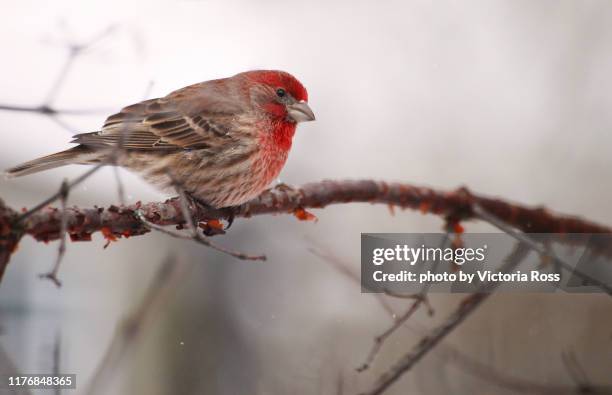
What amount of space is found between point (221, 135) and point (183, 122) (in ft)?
0.64

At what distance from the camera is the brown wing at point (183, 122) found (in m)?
3.44

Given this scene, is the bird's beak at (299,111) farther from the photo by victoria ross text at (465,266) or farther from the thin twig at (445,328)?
the thin twig at (445,328)

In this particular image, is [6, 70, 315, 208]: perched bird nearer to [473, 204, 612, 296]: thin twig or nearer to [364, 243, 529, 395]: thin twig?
[473, 204, 612, 296]: thin twig

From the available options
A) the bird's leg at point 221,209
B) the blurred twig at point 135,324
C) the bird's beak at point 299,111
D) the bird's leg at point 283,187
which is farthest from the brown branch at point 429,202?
the blurred twig at point 135,324

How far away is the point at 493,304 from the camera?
410 centimetres

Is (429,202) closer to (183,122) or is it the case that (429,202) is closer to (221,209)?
(221,209)

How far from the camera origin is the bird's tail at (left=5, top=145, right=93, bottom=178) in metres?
2.84

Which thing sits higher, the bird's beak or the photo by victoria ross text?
the bird's beak

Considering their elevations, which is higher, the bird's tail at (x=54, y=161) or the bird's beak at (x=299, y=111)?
the bird's beak at (x=299, y=111)

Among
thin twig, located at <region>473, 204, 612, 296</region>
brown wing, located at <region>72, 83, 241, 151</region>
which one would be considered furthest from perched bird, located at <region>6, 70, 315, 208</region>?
thin twig, located at <region>473, 204, 612, 296</region>

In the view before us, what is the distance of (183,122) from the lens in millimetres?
3574

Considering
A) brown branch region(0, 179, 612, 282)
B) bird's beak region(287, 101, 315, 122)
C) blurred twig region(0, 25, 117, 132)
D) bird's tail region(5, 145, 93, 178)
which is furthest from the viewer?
bird's beak region(287, 101, 315, 122)

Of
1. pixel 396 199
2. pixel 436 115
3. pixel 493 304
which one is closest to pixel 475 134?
pixel 436 115

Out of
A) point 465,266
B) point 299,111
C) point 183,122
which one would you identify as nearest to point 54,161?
point 183,122
